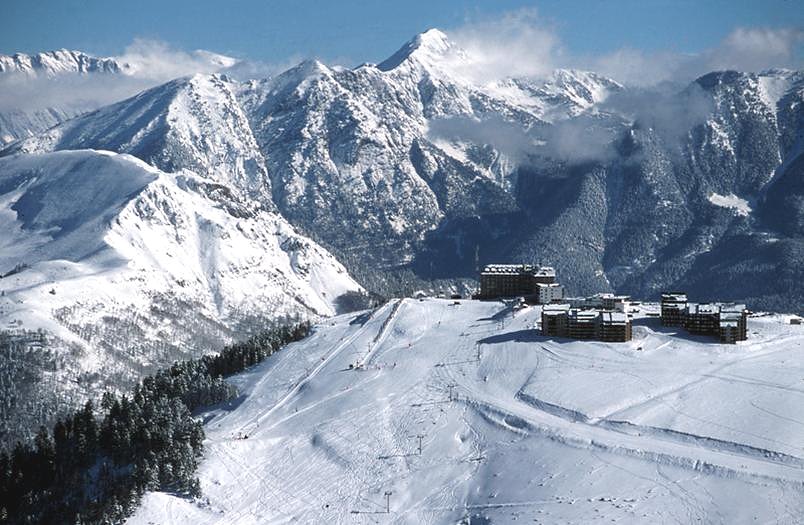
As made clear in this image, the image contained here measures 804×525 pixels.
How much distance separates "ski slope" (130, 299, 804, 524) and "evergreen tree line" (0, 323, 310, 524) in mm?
3414

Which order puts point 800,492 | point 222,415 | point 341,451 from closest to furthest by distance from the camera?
point 800,492 < point 341,451 < point 222,415

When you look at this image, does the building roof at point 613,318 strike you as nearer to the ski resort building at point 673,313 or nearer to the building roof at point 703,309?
the ski resort building at point 673,313

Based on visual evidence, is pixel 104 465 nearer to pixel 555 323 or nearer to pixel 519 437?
pixel 519 437

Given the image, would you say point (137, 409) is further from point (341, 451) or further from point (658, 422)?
point (658, 422)

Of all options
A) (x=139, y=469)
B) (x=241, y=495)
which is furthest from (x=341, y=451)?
(x=139, y=469)

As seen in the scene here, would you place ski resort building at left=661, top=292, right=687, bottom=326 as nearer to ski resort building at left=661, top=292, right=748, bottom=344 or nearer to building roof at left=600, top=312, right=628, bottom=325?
ski resort building at left=661, top=292, right=748, bottom=344

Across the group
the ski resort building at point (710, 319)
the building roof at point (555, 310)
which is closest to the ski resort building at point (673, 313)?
the ski resort building at point (710, 319)

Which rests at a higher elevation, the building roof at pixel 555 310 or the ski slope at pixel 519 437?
the building roof at pixel 555 310

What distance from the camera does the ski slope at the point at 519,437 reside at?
121m

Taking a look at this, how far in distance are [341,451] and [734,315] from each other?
79415 mm

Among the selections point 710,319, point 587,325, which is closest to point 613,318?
point 587,325

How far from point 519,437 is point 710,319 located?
206 feet

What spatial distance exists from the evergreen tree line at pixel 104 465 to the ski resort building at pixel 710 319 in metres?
91.7

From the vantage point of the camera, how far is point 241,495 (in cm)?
13575
